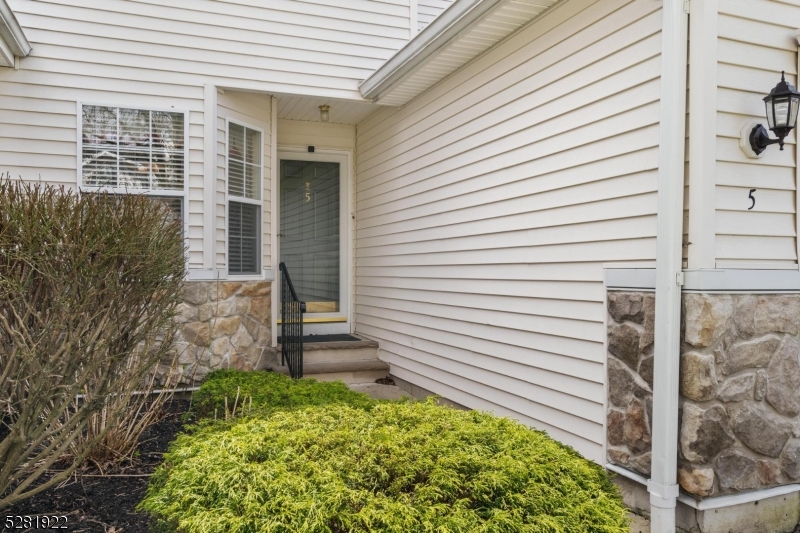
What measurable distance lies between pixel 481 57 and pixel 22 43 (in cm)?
373

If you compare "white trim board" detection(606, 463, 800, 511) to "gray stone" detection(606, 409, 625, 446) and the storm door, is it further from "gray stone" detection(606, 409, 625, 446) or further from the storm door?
the storm door

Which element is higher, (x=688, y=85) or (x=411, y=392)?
(x=688, y=85)

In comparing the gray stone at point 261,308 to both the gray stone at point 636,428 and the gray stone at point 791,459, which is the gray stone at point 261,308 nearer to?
the gray stone at point 636,428

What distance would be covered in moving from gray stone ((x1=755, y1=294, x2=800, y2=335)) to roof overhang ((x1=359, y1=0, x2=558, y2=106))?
2.23 m

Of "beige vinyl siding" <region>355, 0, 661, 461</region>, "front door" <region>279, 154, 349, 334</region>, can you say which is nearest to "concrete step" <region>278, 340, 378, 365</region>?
"beige vinyl siding" <region>355, 0, 661, 461</region>

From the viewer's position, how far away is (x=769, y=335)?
2.94 m

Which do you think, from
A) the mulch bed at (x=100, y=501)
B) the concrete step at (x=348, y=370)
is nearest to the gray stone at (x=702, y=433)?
the mulch bed at (x=100, y=501)

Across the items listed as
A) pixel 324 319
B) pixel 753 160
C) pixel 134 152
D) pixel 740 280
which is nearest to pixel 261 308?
pixel 324 319

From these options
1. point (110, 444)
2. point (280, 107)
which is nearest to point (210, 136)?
point (280, 107)

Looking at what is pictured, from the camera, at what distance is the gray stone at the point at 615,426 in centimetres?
316

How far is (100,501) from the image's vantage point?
298 centimetres

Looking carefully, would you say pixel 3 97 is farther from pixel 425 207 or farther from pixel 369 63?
pixel 425 207

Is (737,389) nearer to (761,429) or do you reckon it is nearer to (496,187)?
(761,429)

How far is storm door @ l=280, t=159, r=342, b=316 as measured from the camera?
7.31 metres
